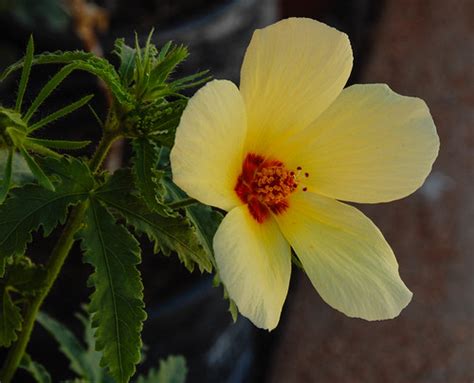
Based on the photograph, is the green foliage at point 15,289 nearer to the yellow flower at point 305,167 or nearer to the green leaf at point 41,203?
the green leaf at point 41,203

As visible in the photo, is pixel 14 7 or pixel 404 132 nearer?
pixel 404 132

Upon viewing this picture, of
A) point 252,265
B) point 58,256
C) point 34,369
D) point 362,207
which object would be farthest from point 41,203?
point 362,207

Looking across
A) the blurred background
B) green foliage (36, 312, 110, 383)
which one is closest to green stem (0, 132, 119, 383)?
green foliage (36, 312, 110, 383)

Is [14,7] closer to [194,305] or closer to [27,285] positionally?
[194,305]

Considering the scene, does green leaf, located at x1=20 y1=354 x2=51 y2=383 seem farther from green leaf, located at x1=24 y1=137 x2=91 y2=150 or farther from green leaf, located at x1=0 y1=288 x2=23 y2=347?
green leaf, located at x1=24 y1=137 x2=91 y2=150

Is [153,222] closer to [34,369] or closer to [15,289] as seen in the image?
[15,289]

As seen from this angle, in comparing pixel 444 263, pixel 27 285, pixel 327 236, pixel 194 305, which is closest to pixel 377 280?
pixel 327 236
